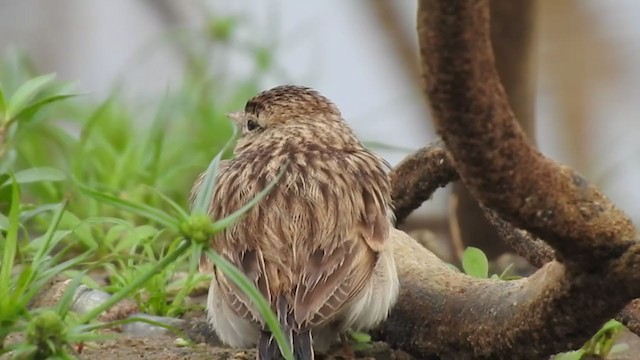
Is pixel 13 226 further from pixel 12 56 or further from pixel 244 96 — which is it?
pixel 244 96

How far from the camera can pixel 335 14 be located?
11.1 meters

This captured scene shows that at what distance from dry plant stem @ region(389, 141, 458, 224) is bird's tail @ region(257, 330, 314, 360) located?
3.66 feet

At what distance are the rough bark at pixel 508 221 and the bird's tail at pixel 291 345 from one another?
485 mm

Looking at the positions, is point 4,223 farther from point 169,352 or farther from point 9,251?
A: point 169,352

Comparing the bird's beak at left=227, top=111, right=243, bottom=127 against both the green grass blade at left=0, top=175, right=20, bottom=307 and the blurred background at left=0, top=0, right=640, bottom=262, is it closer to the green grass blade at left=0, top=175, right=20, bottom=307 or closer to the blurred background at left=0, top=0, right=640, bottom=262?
the green grass blade at left=0, top=175, right=20, bottom=307

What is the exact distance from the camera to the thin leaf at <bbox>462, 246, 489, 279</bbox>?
503 cm

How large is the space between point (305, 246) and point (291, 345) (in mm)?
410

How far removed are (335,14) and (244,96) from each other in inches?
141

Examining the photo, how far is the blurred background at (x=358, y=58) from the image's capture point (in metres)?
8.20

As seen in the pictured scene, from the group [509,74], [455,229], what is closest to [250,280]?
[455,229]

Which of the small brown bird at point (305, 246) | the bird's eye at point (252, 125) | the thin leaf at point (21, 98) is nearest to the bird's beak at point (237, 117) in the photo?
the bird's eye at point (252, 125)

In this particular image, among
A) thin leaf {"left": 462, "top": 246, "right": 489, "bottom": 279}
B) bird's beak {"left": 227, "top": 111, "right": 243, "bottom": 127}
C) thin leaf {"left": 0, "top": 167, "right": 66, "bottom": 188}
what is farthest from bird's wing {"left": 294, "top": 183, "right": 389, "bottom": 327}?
bird's beak {"left": 227, "top": 111, "right": 243, "bottom": 127}

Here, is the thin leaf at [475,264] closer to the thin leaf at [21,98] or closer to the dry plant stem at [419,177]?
the dry plant stem at [419,177]

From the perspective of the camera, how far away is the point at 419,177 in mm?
5312
